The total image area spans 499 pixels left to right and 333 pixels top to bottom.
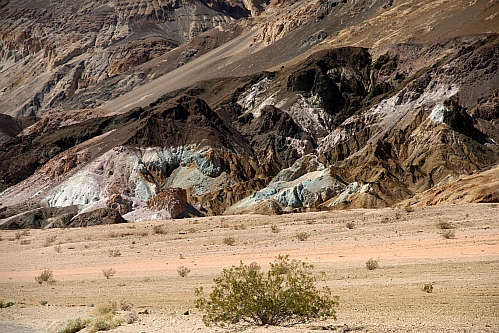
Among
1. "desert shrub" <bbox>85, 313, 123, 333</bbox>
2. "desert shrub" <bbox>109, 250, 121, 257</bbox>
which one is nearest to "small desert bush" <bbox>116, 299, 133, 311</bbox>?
"desert shrub" <bbox>85, 313, 123, 333</bbox>

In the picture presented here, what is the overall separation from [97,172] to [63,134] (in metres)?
24.0

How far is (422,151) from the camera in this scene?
64938 mm

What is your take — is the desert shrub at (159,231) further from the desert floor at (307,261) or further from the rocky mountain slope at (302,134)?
the rocky mountain slope at (302,134)

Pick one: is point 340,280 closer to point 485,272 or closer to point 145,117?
point 485,272

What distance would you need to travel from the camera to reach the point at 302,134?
81.9m

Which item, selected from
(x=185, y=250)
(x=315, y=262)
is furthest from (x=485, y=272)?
(x=185, y=250)

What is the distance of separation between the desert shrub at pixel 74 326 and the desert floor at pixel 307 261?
1141 mm

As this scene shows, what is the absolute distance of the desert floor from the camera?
42.9ft

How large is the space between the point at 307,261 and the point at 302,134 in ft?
202

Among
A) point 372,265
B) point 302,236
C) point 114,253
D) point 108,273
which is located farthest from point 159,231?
point 372,265

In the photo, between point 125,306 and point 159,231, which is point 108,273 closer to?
point 125,306

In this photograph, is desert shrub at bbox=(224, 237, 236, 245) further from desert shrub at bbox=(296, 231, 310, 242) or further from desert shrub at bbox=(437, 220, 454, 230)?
desert shrub at bbox=(437, 220, 454, 230)

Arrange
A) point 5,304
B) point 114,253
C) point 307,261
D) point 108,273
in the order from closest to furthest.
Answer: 1. point 5,304
2. point 307,261
3. point 108,273
4. point 114,253

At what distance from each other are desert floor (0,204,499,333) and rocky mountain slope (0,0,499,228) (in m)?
11.3
